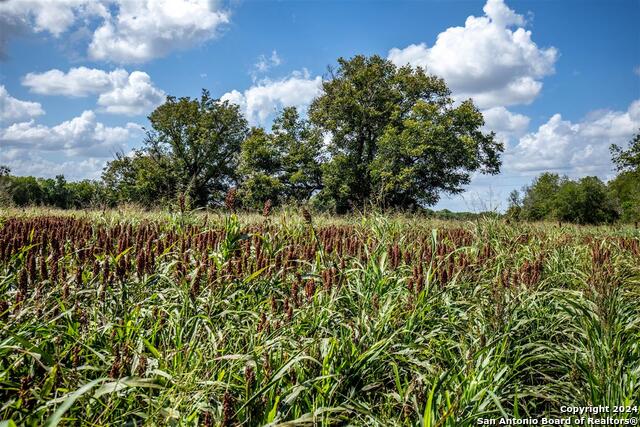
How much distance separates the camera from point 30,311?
308 cm

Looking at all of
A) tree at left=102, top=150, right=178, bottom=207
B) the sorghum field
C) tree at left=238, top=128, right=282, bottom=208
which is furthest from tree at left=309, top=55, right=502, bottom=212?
the sorghum field

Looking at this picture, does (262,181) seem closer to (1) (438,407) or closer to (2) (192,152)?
(2) (192,152)

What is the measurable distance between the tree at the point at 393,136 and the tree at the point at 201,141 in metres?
13.6

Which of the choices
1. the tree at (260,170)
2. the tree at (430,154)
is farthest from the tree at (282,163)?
the tree at (430,154)

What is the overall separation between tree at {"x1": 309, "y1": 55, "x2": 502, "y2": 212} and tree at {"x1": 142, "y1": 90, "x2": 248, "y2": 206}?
1357cm

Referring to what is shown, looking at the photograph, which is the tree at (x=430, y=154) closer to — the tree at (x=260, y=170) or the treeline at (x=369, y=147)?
the treeline at (x=369, y=147)

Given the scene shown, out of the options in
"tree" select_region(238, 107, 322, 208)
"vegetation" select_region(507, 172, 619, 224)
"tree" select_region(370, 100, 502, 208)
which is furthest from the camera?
"vegetation" select_region(507, 172, 619, 224)

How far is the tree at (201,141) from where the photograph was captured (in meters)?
43.9

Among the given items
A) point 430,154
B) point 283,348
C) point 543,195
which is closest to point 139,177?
point 430,154

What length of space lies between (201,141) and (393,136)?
21.4 m

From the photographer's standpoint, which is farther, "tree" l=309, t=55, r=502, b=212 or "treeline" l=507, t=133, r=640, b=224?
"treeline" l=507, t=133, r=640, b=224

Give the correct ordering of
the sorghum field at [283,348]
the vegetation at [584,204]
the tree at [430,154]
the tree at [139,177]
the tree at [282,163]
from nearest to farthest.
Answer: the sorghum field at [283,348]
the tree at [430,154]
the tree at [282,163]
the tree at [139,177]
the vegetation at [584,204]

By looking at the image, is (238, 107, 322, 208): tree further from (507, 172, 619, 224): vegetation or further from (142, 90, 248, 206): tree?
(507, 172, 619, 224): vegetation

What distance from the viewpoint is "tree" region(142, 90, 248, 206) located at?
1727 inches
